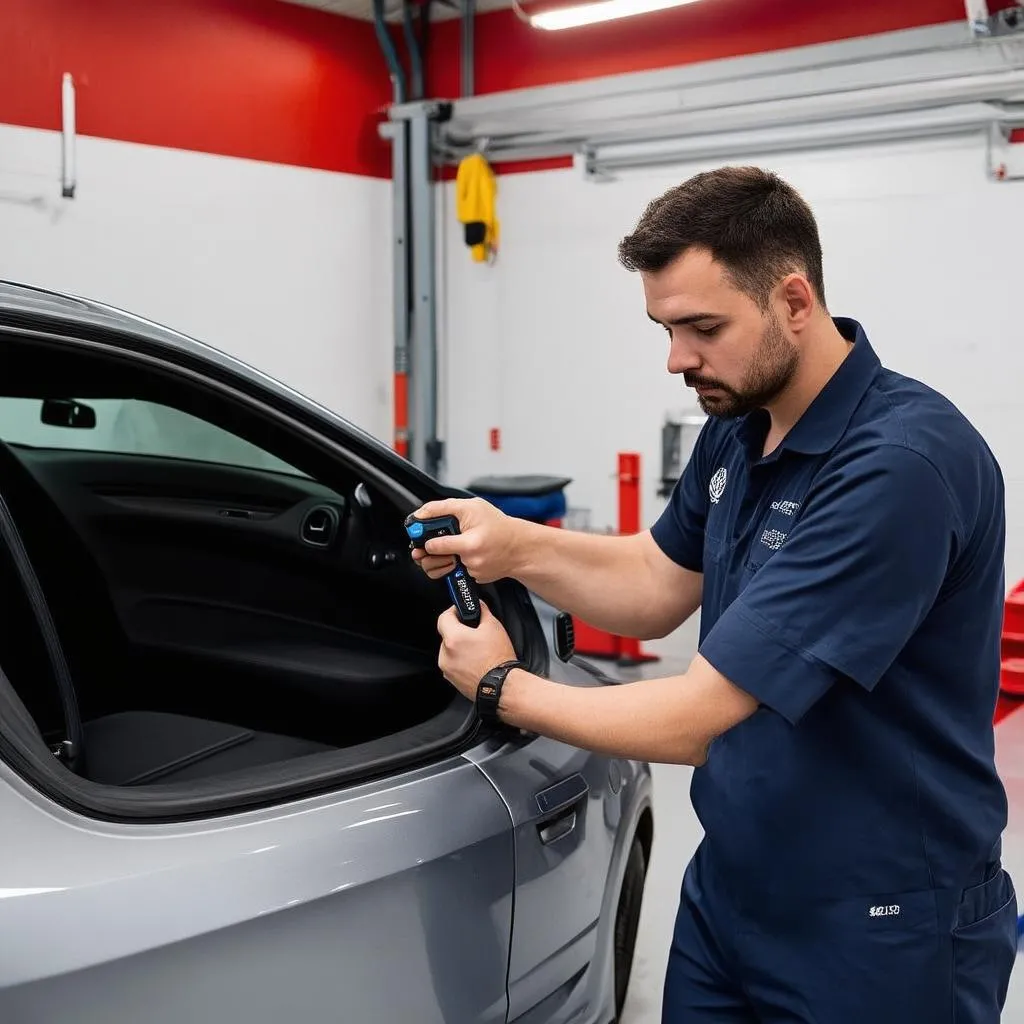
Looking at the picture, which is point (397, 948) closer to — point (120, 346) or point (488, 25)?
point (120, 346)

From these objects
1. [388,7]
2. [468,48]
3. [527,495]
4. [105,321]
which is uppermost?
[388,7]

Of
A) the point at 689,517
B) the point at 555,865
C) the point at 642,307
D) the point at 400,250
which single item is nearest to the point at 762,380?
the point at 689,517

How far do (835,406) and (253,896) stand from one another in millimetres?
827

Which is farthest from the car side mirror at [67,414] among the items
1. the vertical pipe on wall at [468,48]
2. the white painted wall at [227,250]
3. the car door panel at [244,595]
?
the vertical pipe on wall at [468,48]

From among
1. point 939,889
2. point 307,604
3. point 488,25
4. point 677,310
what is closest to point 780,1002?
point 939,889

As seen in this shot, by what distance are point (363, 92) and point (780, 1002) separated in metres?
5.91

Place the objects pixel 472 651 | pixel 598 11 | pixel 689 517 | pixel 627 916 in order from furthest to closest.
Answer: pixel 598 11 < pixel 627 916 < pixel 689 517 < pixel 472 651

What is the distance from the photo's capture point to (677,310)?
51.2 inches

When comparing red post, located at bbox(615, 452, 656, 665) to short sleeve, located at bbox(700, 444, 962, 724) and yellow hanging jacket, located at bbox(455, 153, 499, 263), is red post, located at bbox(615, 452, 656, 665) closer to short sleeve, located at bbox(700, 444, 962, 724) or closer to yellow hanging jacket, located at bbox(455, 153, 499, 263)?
yellow hanging jacket, located at bbox(455, 153, 499, 263)

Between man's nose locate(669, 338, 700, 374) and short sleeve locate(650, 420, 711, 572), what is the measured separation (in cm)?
26

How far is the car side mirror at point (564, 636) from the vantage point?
6.07ft

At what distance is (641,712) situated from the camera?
1253 mm

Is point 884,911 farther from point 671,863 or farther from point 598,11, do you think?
point 598,11

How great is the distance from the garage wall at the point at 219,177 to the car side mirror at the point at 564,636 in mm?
3899
